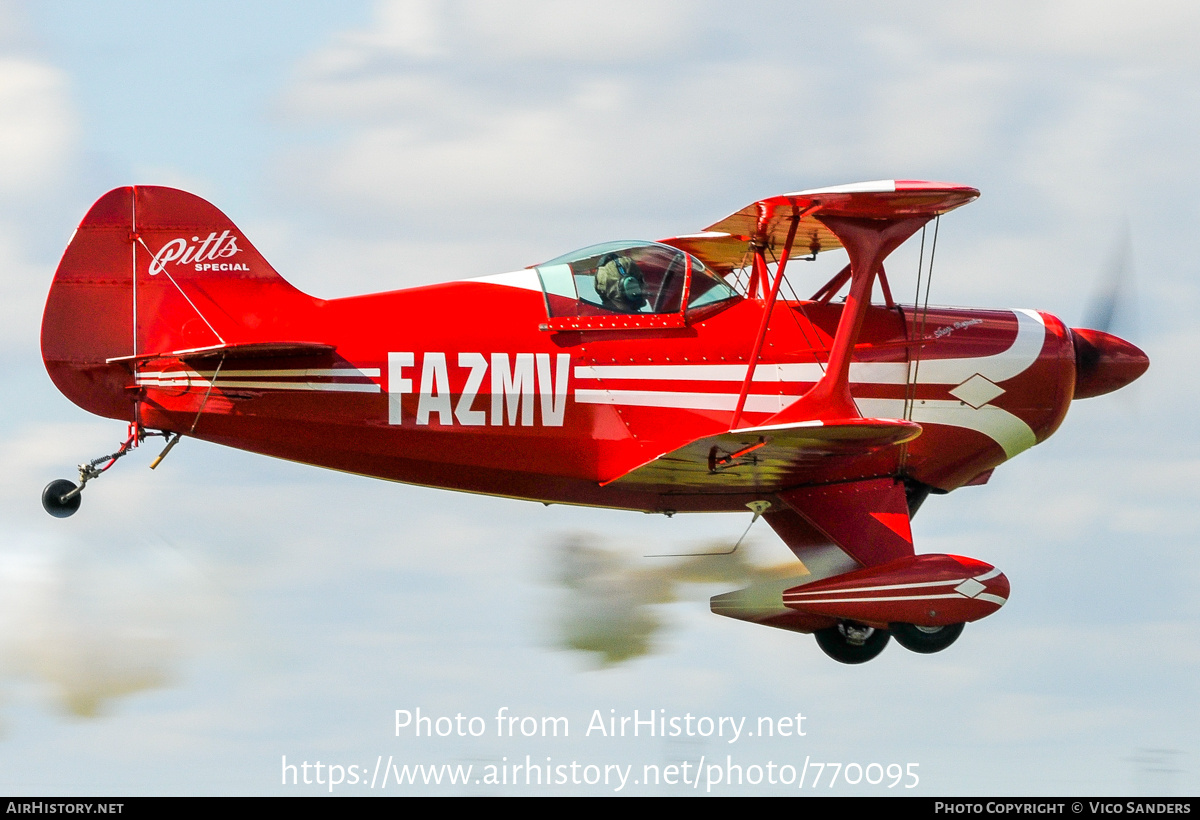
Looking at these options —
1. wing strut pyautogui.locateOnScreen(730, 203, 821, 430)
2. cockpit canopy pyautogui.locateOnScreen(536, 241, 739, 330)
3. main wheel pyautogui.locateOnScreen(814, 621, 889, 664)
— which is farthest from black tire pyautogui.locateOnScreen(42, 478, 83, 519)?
main wheel pyautogui.locateOnScreen(814, 621, 889, 664)

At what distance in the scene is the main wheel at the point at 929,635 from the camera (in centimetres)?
1162

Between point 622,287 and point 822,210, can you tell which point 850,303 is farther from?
point 622,287

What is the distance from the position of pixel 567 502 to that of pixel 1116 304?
4.94 meters

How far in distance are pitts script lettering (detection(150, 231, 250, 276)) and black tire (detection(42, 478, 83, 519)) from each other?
5.31 feet

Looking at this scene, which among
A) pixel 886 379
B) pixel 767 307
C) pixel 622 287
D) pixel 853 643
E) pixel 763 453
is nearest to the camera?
pixel 763 453

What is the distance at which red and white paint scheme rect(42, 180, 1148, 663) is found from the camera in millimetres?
11086

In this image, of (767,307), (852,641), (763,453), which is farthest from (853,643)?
(767,307)

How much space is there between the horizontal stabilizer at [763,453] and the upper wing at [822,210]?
158cm

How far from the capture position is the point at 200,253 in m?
11.4

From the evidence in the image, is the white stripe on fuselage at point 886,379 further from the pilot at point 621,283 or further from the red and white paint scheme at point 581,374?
the pilot at point 621,283

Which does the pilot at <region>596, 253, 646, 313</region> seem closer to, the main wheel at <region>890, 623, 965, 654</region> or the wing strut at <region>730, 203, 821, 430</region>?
the wing strut at <region>730, 203, 821, 430</region>

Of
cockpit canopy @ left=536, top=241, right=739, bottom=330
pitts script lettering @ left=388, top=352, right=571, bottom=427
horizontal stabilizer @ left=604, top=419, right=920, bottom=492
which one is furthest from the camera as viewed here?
cockpit canopy @ left=536, top=241, right=739, bottom=330

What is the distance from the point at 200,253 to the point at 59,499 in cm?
201

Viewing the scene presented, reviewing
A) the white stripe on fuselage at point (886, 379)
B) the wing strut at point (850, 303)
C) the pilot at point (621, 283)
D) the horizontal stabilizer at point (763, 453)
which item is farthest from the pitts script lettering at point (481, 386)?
the wing strut at point (850, 303)
